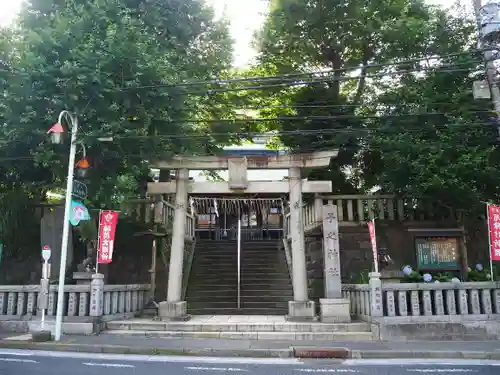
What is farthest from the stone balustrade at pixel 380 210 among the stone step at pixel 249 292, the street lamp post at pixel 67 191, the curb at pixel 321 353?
the street lamp post at pixel 67 191

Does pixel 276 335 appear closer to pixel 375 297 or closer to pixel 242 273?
pixel 375 297

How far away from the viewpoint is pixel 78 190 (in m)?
11.5

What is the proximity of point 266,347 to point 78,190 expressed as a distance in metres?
6.55

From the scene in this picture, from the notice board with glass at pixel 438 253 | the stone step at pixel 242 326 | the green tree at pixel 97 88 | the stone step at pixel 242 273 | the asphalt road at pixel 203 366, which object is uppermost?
the green tree at pixel 97 88

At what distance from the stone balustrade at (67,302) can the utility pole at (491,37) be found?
12.0 meters

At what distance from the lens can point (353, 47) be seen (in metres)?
16.9

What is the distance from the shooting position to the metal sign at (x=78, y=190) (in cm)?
1130

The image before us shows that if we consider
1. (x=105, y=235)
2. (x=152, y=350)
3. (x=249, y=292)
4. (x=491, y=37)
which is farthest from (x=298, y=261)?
(x=491, y=37)

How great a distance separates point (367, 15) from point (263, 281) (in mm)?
11363

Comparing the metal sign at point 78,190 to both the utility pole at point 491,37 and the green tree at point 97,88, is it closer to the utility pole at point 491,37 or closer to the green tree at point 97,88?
the green tree at point 97,88

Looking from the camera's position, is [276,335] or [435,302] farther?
[435,302]

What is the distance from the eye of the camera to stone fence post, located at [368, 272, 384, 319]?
11.3 m

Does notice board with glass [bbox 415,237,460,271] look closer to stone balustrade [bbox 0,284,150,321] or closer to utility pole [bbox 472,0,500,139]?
utility pole [bbox 472,0,500,139]

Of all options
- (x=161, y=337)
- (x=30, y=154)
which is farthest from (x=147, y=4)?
(x=161, y=337)
